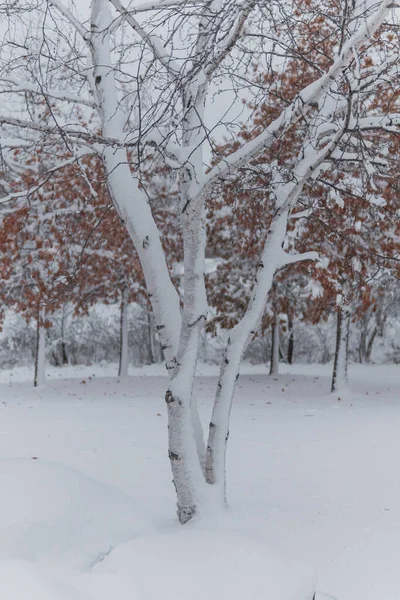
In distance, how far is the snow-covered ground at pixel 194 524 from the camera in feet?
10.1

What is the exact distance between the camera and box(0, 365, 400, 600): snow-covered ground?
3.07 meters

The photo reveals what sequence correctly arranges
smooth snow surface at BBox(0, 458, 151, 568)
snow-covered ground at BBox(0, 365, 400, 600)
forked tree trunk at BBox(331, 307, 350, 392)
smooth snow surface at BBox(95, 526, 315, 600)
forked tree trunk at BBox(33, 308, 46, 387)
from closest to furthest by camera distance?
1. smooth snow surface at BBox(95, 526, 315, 600)
2. snow-covered ground at BBox(0, 365, 400, 600)
3. smooth snow surface at BBox(0, 458, 151, 568)
4. forked tree trunk at BBox(331, 307, 350, 392)
5. forked tree trunk at BBox(33, 308, 46, 387)

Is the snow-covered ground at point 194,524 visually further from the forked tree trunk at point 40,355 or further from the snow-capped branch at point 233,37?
the snow-capped branch at point 233,37

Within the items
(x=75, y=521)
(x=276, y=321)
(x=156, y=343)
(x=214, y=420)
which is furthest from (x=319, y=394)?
(x=156, y=343)

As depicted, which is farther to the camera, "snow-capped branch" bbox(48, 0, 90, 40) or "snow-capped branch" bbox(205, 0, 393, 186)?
"snow-capped branch" bbox(48, 0, 90, 40)

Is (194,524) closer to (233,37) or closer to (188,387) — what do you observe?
(188,387)

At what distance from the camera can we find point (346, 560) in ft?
14.3

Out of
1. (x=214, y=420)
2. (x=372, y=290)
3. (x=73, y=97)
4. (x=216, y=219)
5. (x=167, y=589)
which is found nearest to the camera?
(x=167, y=589)

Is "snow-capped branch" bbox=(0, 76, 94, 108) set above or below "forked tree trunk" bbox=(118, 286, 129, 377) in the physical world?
above

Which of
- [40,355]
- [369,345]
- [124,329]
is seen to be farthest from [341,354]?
[369,345]

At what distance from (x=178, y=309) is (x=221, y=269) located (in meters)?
12.0

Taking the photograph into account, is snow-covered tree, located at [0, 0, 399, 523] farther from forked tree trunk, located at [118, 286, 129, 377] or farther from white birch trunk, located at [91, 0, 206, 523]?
forked tree trunk, located at [118, 286, 129, 377]

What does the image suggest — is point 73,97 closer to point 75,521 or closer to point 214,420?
point 214,420

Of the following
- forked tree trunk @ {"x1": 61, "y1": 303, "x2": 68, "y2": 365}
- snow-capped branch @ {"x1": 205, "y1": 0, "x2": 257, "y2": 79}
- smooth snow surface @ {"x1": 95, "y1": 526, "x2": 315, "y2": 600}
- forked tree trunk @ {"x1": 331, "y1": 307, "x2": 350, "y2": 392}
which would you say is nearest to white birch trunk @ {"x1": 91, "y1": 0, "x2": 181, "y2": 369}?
snow-capped branch @ {"x1": 205, "y1": 0, "x2": 257, "y2": 79}
